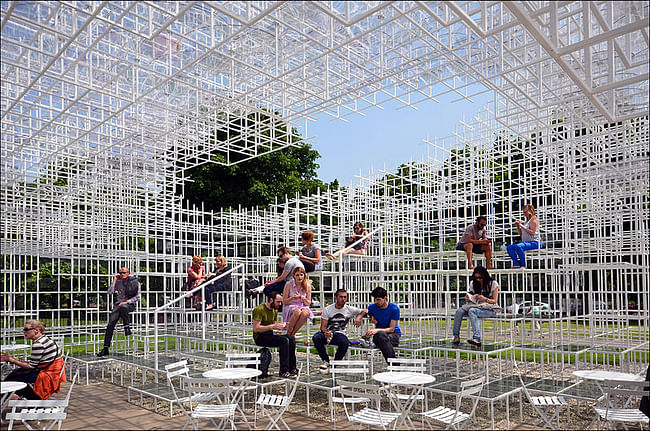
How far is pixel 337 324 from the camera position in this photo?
8.77m

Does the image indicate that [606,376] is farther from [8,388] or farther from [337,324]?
[8,388]

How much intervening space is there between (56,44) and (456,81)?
768cm

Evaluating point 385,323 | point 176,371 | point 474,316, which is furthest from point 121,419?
point 474,316

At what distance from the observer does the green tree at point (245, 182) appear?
90.9 feet

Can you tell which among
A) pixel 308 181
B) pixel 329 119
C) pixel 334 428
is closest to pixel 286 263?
pixel 334 428

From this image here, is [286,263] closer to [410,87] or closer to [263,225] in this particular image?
[410,87]

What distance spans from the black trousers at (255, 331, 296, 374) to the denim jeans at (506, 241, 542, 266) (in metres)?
4.14

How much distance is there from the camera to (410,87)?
11750 millimetres

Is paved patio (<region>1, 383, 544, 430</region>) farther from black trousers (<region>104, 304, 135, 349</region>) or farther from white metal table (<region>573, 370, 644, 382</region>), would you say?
black trousers (<region>104, 304, 135, 349</region>)

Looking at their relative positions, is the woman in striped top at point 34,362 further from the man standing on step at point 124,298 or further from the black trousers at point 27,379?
the man standing on step at point 124,298

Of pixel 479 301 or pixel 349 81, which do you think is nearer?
pixel 479 301

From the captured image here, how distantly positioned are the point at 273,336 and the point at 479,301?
10.6 feet

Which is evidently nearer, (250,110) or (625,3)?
(625,3)

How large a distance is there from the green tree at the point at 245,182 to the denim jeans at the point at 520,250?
1807 cm
